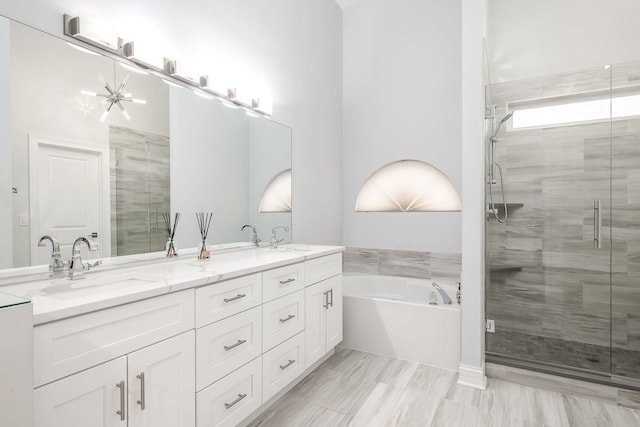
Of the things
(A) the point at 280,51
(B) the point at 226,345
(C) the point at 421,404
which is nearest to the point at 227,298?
(B) the point at 226,345

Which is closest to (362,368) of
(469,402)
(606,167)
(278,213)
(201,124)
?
(469,402)

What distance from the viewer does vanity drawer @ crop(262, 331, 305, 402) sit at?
1878 millimetres

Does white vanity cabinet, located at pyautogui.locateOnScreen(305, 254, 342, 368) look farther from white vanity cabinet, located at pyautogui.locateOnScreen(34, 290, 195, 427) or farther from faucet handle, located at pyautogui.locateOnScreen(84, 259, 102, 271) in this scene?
faucet handle, located at pyautogui.locateOnScreen(84, 259, 102, 271)

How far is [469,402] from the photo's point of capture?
2174 mm

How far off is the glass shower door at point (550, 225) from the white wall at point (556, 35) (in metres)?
0.34

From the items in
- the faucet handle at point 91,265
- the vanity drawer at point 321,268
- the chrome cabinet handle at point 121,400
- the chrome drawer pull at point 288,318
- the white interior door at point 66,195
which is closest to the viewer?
the chrome cabinet handle at point 121,400

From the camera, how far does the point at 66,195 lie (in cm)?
150

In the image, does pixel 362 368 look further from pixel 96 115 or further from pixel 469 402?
pixel 96 115

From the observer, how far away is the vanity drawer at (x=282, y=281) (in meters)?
Result: 1.88

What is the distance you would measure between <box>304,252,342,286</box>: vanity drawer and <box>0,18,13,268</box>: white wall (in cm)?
147

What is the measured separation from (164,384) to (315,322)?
1.22m

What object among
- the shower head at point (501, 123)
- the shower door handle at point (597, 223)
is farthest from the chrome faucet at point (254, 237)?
the shower door handle at point (597, 223)

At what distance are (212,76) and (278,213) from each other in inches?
43.8

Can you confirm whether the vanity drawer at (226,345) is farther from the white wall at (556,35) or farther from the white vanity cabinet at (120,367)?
the white wall at (556,35)
